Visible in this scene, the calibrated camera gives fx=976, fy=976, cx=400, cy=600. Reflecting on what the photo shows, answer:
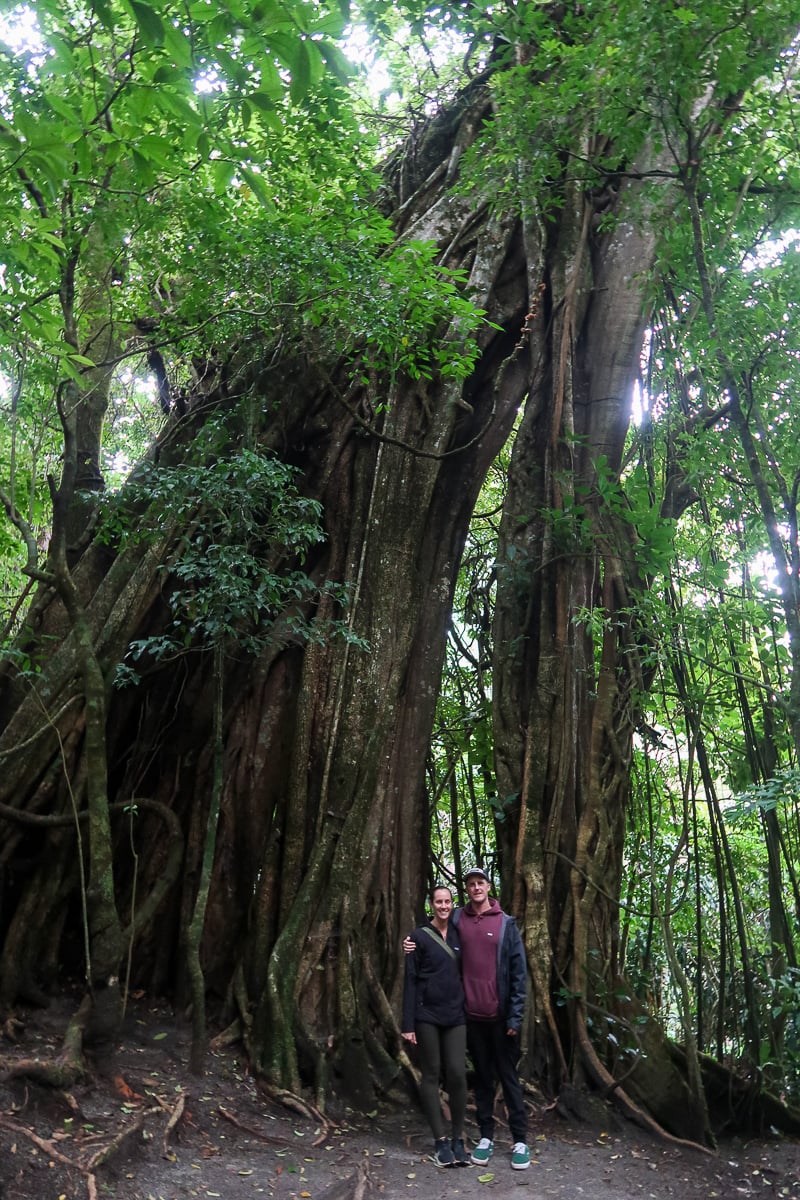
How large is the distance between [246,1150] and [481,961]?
114cm

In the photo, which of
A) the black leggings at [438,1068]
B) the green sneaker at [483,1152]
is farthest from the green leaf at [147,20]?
the green sneaker at [483,1152]

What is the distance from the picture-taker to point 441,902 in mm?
3934

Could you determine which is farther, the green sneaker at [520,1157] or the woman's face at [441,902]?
the woman's face at [441,902]

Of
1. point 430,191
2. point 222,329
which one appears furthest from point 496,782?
point 430,191

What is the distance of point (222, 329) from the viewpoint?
16.3 ft

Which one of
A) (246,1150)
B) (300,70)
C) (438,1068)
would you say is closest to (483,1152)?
(438,1068)

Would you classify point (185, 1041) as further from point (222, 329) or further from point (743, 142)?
point (743, 142)

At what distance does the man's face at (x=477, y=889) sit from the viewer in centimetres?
399

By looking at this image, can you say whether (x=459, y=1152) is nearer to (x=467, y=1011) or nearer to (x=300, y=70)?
(x=467, y=1011)

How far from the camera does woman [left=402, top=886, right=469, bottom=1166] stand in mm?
3797

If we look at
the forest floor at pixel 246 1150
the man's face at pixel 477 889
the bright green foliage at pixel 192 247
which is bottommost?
the forest floor at pixel 246 1150

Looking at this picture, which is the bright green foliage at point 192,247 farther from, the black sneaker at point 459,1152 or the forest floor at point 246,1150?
the black sneaker at point 459,1152

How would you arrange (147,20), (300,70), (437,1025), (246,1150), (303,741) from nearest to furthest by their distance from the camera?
→ (147,20), (300,70), (246,1150), (437,1025), (303,741)

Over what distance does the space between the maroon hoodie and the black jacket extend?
0.05 metres
